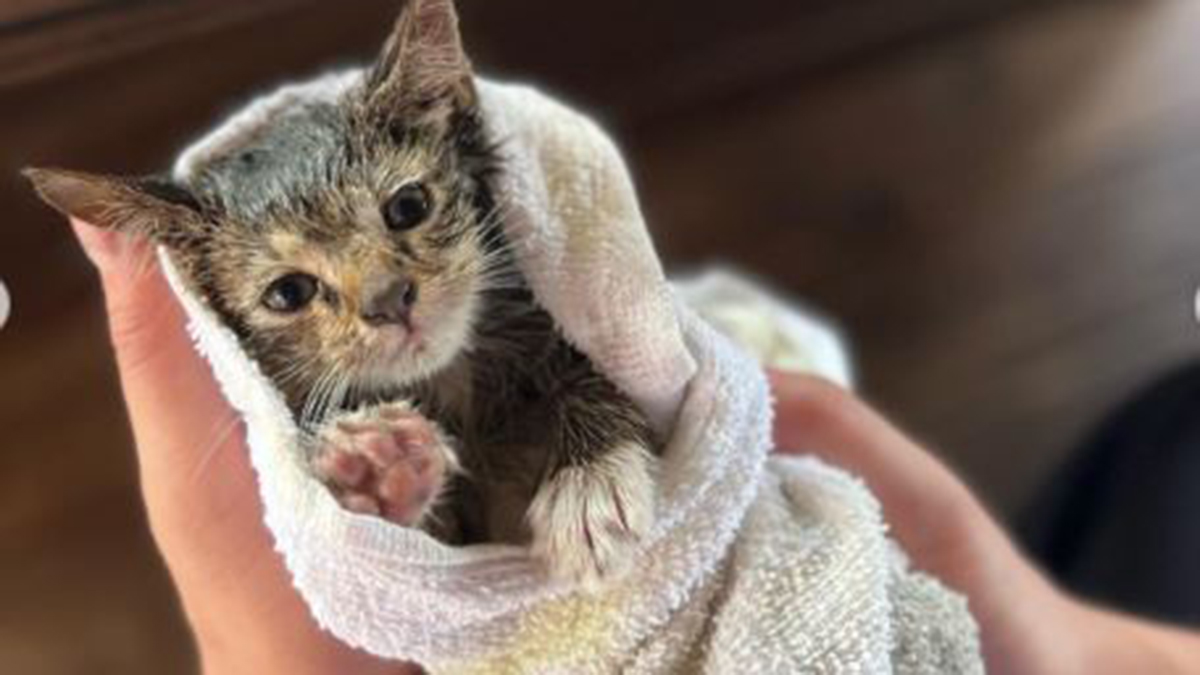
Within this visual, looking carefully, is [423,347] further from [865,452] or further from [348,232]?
[865,452]

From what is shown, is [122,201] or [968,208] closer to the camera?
[122,201]

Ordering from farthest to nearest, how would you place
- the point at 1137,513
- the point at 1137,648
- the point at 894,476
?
the point at 1137,513, the point at 1137,648, the point at 894,476

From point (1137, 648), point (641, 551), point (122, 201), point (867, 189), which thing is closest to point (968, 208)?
point (867, 189)

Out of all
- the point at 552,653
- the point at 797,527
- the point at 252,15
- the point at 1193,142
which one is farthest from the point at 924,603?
the point at 1193,142

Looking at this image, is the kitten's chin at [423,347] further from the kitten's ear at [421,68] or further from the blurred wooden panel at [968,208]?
the blurred wooden panel at [968,208]

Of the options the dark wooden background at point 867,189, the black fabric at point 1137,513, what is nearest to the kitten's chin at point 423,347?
the dark wooden background at point 867,189

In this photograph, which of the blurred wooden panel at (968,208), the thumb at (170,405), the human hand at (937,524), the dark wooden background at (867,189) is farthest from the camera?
the blurred wooden panel at (968,208)

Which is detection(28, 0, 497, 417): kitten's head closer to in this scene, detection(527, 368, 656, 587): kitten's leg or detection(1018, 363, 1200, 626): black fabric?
detection(527, 368, 656, 587): kitten's leg
